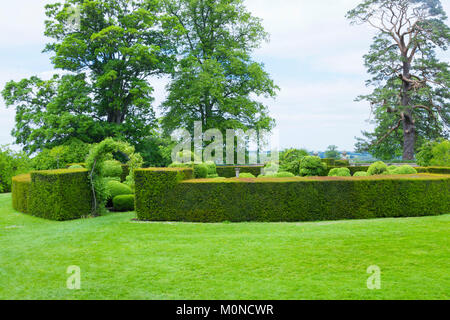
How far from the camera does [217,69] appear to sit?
85.6 ft

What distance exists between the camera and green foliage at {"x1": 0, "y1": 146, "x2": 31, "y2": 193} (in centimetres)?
2166

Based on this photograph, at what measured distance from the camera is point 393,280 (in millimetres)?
5121

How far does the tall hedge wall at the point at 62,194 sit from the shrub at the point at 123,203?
161 centimetres

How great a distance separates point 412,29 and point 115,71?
85.1ft

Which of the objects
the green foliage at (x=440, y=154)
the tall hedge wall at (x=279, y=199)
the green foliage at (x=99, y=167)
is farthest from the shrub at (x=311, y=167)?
the green foliage at (x=440, y=154)

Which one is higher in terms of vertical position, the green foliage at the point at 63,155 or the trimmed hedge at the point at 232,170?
the green foliage at the point at 63,155

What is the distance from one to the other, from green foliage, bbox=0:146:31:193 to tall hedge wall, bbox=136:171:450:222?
1513 cm

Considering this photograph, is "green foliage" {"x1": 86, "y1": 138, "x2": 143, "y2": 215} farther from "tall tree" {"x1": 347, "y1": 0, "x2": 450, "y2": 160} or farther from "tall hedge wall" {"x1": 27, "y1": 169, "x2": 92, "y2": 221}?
"tall tree" {"x1": 347, "y1": 0, "x2": 450, "y2": 160}

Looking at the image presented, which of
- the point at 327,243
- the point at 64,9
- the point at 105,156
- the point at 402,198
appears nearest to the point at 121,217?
the point at 105,156

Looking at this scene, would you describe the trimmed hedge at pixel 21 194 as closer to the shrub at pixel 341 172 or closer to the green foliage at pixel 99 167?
the green foliage at pixel 99 167

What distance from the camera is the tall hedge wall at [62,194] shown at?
440 inches

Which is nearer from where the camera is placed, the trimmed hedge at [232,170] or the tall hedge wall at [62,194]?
the tall hedge wall at [62,194]

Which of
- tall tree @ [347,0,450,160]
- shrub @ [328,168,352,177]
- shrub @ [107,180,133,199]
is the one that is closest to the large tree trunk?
tall tree @ [347,0,450,160]

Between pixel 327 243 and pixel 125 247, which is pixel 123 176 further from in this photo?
pixel 327 243
